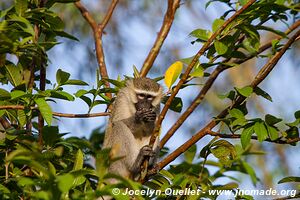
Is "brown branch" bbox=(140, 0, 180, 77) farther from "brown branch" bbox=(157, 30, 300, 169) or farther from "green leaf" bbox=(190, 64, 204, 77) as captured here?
"brown branch" bbox=(157, 30, 300, 169)

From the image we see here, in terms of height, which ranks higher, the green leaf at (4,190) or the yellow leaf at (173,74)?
the yellow leaf at (173,74)

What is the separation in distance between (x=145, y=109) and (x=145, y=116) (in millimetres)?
194

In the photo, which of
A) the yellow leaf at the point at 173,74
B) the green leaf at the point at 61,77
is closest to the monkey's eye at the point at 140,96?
the yellow leaf at the point at 173,74

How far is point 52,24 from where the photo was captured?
402 centimetres

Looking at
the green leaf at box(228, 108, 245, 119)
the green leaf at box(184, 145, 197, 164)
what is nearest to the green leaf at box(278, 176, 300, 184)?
the green leaf at box(228, 108, 245, 119)

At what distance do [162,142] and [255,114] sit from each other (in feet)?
24.3

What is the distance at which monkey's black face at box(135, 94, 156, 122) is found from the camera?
536 cm

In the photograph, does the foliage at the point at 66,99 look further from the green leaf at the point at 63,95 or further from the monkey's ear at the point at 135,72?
the monkey's ear at the point at 135,72

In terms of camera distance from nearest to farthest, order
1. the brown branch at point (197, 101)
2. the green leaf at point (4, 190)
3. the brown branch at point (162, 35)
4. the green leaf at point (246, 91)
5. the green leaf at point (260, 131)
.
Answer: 1. the green leaf at point (4, 190)
2. the green leaf at point (260, 131)
3. the green leaf at point (246, 91)
4. the brown branch at point (197, 101)
5. the brown branch at point (162, 35)

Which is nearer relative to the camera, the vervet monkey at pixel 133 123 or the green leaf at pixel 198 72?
the green leaf at pixel 198 72

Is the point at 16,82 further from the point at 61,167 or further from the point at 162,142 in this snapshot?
the point at 162,142

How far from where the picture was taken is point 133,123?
5.47m

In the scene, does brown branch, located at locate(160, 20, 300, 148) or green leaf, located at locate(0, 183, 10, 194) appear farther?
brown branch, located at locate(160, 20, 300, 148)

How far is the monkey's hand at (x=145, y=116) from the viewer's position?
5.35 m
